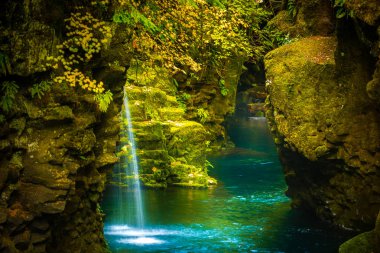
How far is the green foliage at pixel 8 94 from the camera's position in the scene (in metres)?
7.07

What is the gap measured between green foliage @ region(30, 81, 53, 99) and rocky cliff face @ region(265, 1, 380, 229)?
7.34 m

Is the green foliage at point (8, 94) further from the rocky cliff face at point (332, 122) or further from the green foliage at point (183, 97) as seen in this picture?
the green foliage at point (183, 97)

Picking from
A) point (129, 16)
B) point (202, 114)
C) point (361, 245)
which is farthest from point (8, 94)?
point (202, 114)

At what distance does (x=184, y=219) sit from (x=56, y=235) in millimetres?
6835

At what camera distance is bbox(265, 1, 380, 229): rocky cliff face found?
12.5m

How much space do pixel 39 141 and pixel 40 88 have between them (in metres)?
0.90

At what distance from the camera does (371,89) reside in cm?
968

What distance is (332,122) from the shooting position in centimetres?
1307

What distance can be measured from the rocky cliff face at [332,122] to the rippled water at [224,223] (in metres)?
1.04

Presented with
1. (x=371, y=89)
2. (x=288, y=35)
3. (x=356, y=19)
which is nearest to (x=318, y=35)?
(x=288, y=35)

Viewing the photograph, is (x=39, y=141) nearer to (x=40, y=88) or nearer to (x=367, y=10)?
(x=40, y=88)

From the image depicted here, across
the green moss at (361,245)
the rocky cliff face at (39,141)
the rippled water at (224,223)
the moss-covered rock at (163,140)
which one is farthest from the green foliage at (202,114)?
the rocky cliff face at (39,141)

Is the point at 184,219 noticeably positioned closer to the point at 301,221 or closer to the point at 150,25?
the point at 301,221

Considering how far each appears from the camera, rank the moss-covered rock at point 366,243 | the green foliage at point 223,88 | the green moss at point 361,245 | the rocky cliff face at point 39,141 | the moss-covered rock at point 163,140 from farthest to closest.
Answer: the green foliage at point 223,88
the moss-covered rock at point 163,140
the green moss at point 361,245
the moss-covered rock at point 366,243
the rocky cliff face at point 39,141
